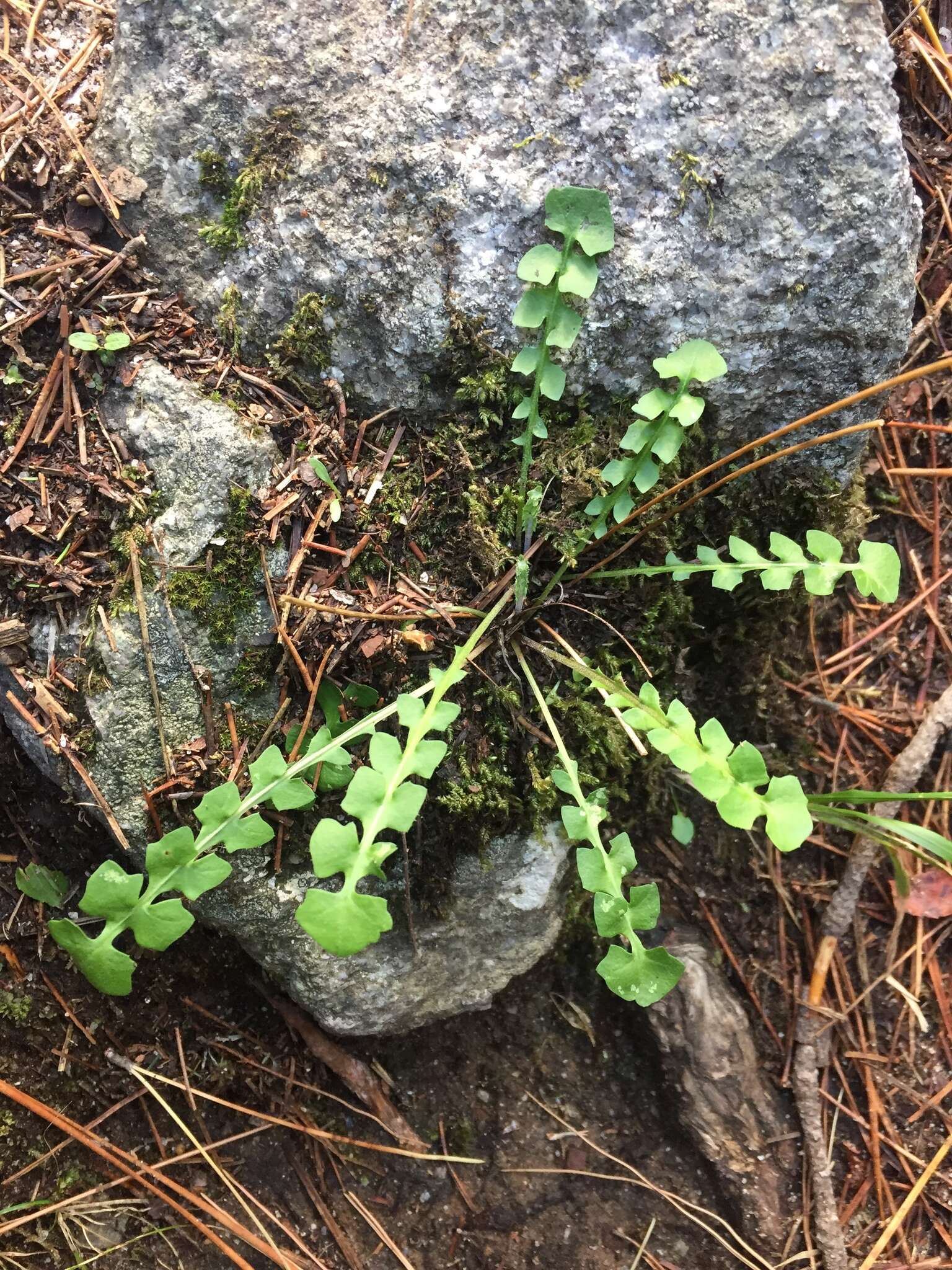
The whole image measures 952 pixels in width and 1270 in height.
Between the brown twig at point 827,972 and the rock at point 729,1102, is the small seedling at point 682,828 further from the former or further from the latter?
the brown twig at point 827,972

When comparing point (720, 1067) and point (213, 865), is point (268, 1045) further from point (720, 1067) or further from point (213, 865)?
point (720, 1067)

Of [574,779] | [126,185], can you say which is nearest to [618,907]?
[574,779]

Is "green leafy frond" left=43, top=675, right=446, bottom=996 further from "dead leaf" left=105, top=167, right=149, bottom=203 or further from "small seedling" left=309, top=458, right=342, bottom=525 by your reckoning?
"dead leaf" left=105, top=167, right=149, bottom=203

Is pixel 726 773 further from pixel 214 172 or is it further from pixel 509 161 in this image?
pixel 214 172

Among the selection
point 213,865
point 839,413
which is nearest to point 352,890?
point 213,865

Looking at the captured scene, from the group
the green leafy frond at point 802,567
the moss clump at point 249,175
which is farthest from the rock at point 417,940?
the moss clump at point 249,175

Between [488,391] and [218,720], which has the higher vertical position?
[488,391]
